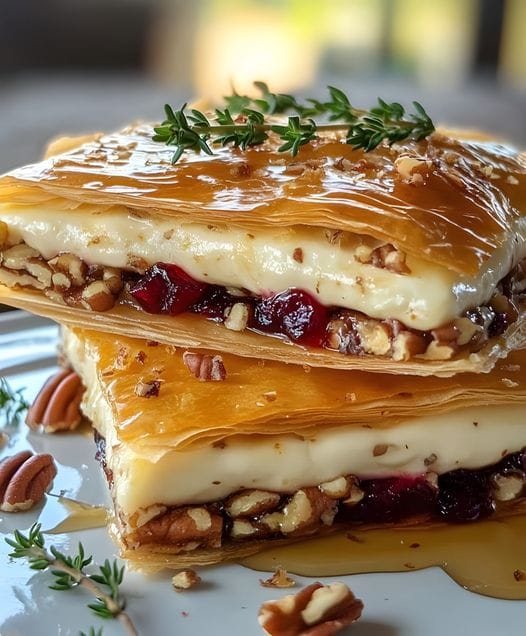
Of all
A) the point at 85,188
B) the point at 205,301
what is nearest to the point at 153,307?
the point at 205,301

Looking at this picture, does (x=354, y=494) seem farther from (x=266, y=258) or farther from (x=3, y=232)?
(x=3, y=232)

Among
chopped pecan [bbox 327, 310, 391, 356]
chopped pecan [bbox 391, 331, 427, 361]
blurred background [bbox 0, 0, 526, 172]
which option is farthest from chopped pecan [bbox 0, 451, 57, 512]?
blurred background [bbox 0, 0, 526, 172]

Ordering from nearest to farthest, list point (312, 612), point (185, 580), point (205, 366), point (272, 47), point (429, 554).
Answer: point (312, 612) → point (185, 580) → point (429, 554) → point (205, 366) → point (272, 47)

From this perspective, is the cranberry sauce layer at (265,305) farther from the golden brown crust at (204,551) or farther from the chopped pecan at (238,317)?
the golden brown crust at (204,551)

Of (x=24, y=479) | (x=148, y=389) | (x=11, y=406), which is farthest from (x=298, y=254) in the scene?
(x=11, y=406)

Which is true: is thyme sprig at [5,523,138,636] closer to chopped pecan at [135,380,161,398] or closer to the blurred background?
chopped pecan at [135,380,161,398]

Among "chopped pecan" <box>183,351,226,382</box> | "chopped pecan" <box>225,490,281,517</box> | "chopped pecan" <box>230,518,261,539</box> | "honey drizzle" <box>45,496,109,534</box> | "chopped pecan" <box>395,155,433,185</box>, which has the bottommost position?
"honey drizzle" <box>45,496,109,534</box>
